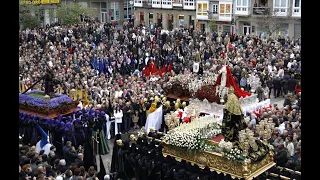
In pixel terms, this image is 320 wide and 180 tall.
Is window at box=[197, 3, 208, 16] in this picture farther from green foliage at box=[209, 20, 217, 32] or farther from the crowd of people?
the crowd of people

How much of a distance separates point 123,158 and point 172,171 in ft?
6.65

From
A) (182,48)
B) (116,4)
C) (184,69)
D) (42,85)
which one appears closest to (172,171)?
(42,85)

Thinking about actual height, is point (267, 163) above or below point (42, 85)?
below

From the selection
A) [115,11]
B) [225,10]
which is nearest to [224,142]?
[225,10]

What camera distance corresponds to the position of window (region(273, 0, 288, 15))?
39.4 metres

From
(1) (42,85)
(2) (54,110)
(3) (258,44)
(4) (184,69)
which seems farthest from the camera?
(3) (258,44)

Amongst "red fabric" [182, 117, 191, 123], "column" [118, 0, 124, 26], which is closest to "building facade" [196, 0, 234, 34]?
"column" [118, 0, 124, 26]

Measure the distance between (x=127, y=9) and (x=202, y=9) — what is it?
15069 mm

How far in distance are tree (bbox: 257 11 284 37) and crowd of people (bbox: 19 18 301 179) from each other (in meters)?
4.83

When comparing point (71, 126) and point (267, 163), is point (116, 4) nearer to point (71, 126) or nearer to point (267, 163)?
point (71, 126)

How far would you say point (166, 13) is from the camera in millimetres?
50750

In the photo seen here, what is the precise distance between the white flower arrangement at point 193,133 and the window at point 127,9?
43794 mm

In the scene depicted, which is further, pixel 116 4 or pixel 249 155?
pixel 116 4
